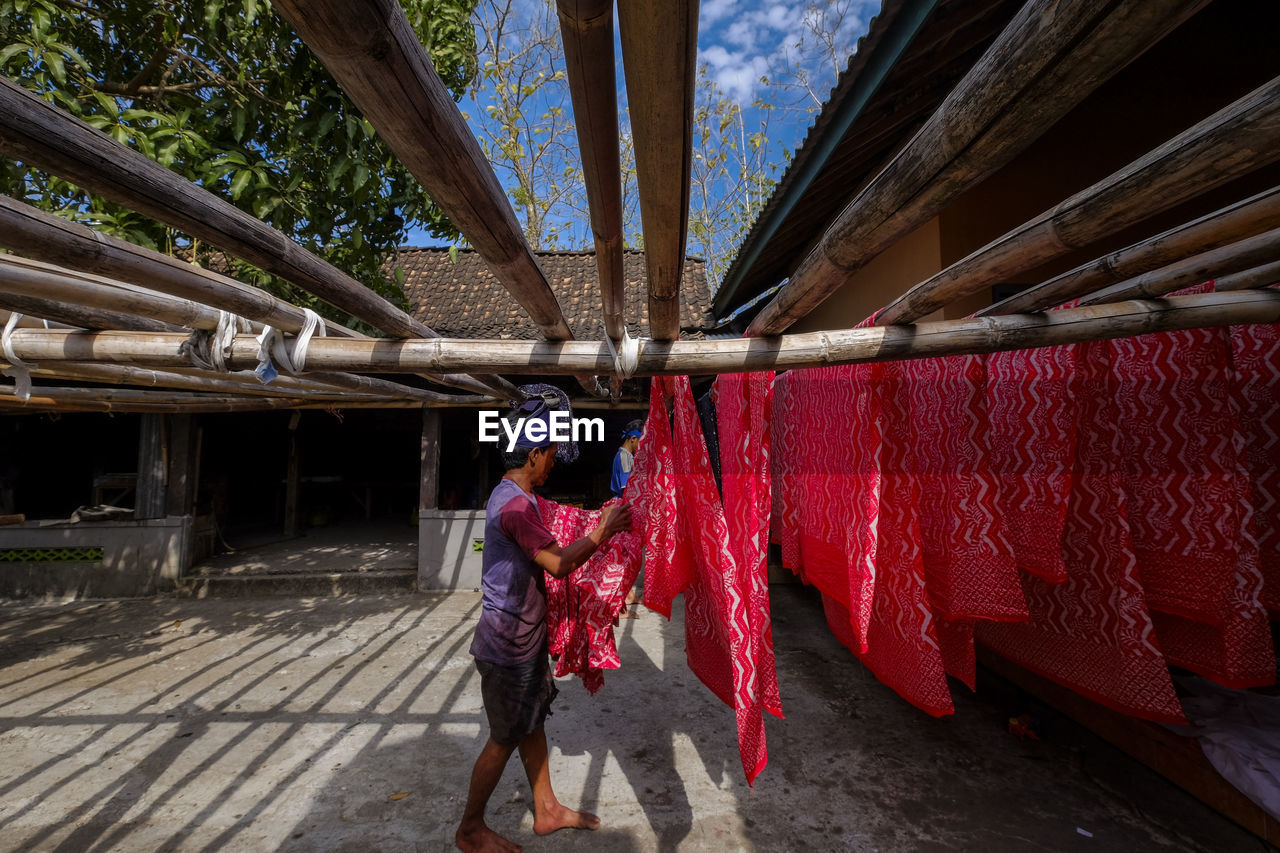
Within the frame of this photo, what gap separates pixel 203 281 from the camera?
156cm

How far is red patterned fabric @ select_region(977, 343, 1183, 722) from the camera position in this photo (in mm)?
1829

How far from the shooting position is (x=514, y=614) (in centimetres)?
227

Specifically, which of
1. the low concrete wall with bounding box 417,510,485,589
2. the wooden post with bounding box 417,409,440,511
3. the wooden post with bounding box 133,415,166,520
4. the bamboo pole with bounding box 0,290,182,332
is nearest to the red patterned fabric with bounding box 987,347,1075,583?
the bamboo pole with bounding box 0,290,182,332

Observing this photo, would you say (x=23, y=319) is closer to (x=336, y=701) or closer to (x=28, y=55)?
(x=28, y=55)

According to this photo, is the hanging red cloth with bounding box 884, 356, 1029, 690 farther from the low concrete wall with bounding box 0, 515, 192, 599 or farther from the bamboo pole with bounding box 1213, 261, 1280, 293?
the low concrete wall with bounding box 0, 515, 192, 599

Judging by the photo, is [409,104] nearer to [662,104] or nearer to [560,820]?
[662,104]

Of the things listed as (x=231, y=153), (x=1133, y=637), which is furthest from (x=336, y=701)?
(x=1133, y=637)

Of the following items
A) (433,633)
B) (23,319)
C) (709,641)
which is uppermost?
(23,319)

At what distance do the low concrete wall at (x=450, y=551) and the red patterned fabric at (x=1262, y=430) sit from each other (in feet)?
21.2

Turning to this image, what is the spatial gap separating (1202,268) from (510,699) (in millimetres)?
2877

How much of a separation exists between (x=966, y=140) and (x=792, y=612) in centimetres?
545

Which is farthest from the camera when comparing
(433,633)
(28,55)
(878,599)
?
(433,633)

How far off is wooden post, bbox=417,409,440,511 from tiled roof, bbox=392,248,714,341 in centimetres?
126

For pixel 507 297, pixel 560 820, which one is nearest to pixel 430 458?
pixel 507 297
